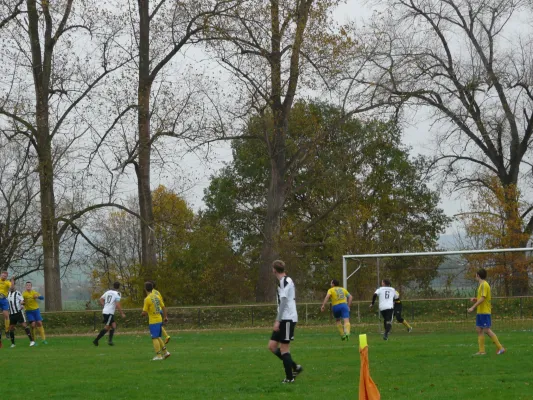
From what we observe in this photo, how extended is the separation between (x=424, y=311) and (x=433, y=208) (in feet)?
87.9

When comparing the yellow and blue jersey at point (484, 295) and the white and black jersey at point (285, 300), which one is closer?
the white and black jersey at point (285, 300)

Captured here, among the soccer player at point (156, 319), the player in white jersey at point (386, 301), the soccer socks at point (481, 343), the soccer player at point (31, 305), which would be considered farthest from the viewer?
the soccer player at point (31, 305)

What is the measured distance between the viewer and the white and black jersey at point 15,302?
1030 inches

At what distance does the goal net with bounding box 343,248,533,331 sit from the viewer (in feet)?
90.8

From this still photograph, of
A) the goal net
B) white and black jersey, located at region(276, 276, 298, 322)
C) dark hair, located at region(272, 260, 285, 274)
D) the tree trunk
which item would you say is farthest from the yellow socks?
the tree trunk

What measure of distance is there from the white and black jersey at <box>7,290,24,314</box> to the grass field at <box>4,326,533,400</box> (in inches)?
102

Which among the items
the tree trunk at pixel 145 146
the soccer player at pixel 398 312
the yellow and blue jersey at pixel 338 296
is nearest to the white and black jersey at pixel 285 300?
the yellow and blue jersey at pixel 338 296

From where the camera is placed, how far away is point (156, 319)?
61.9 feet

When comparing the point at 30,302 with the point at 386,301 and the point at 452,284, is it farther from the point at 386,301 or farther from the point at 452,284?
the point at 452,284

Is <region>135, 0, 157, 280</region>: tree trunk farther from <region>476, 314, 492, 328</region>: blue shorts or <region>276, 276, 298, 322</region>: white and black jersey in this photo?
<region>276, 276, 298, 322</region>: white and black jersey

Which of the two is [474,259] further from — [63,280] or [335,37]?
[63,280]

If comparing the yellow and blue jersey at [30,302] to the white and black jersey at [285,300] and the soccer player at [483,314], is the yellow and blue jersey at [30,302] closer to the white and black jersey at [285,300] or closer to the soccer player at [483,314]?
the soccer player at [483,314]

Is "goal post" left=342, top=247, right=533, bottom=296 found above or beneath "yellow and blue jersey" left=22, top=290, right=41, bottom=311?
above

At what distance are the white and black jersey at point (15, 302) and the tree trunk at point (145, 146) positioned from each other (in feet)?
36.3
